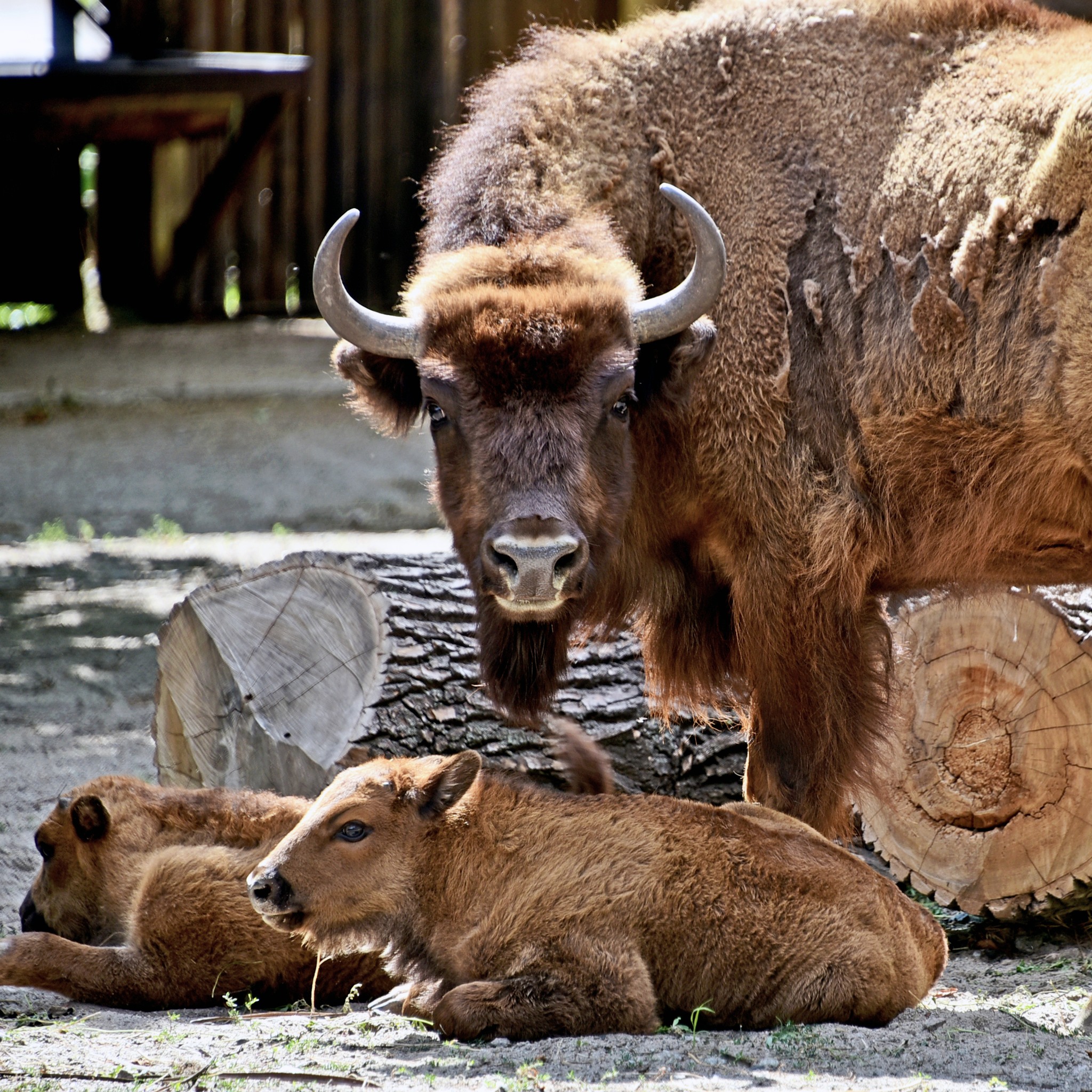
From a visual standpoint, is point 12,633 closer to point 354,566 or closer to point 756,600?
point 354,566

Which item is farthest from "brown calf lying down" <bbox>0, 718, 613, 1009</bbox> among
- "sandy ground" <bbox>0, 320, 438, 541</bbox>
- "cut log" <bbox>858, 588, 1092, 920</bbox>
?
"sandy ground" <bbox>0, 320, 438, 541</bbox>

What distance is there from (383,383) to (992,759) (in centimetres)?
259

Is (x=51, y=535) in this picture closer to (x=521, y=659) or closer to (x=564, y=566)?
(x=521, y=659)

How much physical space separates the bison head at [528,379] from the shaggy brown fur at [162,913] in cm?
111

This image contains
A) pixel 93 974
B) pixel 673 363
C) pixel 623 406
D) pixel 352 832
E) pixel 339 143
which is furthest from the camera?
pixel 339 143

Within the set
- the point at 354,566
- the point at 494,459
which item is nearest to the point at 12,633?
the point at 354,566

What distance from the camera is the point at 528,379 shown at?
13.7 feet

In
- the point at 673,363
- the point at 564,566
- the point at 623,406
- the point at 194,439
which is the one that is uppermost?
the point at 673,363

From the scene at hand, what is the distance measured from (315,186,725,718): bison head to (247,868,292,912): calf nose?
0.94 m

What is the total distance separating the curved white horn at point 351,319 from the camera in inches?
172

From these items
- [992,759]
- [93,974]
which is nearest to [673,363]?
[992,759]

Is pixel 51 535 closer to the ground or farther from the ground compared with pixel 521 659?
closer to the ground

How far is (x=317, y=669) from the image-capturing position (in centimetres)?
535

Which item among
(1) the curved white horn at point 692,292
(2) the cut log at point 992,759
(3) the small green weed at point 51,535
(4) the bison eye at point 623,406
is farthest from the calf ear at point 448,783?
(3) the small green weed at point 51,535
